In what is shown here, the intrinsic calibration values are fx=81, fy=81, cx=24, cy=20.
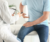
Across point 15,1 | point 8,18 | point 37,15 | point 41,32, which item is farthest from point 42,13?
point 15,1

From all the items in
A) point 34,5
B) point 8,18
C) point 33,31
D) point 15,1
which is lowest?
point 33,31

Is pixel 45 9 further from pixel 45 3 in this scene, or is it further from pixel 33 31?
pixel 33 31

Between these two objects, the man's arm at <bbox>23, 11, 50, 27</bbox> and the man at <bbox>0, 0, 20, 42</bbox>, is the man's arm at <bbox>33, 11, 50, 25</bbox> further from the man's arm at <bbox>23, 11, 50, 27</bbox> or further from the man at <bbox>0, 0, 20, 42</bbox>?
the man at <bbox>0, 0, 20, 42</bbox>

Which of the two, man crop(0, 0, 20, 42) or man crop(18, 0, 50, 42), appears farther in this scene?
man crop(18, 0, 50, 42)

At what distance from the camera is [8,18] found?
2.34 ft

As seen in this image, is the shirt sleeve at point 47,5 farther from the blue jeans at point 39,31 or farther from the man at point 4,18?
the man at point 4,18

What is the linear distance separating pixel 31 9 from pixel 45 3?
0.58 feet

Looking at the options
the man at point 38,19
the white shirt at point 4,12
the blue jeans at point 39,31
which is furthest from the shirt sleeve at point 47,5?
the white shirt at point 4,12

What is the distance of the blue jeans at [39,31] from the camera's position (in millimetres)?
814

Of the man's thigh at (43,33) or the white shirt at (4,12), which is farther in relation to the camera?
the man's thigh at (43,33)

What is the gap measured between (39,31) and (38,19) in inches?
5.1

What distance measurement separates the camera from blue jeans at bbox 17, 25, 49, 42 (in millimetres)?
814

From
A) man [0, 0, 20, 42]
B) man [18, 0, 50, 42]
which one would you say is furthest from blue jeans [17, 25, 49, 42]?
man [0, 0, 20, 42]

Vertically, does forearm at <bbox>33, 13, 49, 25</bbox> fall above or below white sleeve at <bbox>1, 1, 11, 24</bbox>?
below
